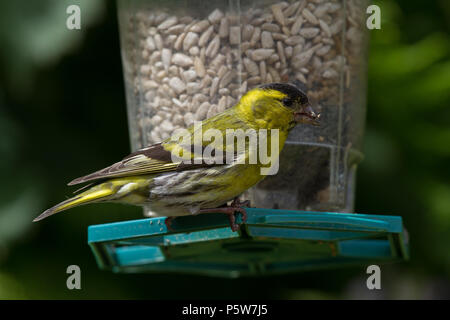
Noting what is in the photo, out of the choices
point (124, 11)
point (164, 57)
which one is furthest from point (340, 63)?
point (124, 11)

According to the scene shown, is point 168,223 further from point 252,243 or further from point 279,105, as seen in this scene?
point 279,105

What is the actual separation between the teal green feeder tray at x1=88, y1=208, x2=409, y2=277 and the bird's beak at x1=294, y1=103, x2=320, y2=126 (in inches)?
21.1

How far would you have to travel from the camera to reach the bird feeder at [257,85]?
3.85 m

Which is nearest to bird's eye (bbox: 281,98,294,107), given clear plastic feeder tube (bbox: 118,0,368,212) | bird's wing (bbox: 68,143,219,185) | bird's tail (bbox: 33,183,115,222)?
clear plastic feeder tube (bbox: 118,0,368,212)

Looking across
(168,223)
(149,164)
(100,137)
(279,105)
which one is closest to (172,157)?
(149,164)

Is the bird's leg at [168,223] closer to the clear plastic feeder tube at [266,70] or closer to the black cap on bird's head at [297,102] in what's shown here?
the clear plastic feeder tube at [266,70]

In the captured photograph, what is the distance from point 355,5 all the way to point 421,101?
0.74 m

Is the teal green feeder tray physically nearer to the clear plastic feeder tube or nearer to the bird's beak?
the clear plastic feeder tube

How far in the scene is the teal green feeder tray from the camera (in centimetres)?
337

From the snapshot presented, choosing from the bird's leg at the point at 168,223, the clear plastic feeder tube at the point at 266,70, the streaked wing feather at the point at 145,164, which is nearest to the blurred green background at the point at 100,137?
the clear plastic feeder tube at the point at 266,70

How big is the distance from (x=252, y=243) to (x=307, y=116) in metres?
0.71

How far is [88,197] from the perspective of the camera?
140 inches

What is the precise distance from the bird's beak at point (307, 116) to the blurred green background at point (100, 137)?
881 millimetres

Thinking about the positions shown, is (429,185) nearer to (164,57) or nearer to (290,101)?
(290,101)
